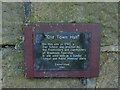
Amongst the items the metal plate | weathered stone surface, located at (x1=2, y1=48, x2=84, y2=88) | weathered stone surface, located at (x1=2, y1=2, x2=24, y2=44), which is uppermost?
weathered stone surface, located at (x1=2, y1=2, x2=24, y2=44)

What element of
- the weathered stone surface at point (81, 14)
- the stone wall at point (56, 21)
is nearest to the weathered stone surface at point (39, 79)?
the stone wall at point (56, 21)

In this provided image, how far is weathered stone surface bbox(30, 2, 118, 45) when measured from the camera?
1.61 metres

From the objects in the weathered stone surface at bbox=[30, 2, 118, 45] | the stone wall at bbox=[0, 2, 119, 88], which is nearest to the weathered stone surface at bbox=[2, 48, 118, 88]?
the stone wall at bbox=[0, 2, 119, 88]

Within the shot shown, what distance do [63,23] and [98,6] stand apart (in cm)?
21

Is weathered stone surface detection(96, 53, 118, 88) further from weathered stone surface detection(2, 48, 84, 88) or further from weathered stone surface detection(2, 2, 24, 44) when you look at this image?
weathered stone surface detection(2, 2, 24, 44)

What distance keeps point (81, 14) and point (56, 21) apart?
0.45 feet

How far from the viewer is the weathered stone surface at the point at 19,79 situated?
5.36 ft

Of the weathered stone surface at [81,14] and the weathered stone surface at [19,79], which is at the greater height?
the weathered stone surface at [81,14]

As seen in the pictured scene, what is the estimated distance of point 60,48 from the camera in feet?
5.16

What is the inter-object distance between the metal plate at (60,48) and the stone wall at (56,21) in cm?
8

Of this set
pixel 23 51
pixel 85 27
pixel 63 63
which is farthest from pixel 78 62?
pixel 23 51

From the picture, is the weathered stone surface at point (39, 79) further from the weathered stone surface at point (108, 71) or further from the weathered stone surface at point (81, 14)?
the weathered stone surface at point (81, 14)

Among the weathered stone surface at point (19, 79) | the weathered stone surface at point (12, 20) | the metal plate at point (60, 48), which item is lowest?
the weathered stone surface at point (19, 79)

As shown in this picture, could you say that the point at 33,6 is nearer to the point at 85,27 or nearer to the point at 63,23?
the point at 63,23
